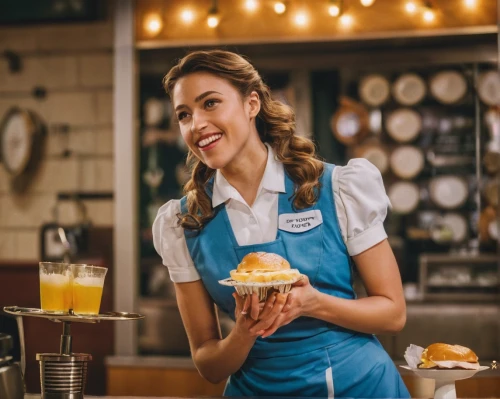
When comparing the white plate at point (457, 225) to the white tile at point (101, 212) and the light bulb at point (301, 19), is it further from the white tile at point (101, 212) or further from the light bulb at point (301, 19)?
the white tile at point (101, 212)

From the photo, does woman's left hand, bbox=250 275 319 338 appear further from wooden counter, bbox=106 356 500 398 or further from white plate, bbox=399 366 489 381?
wooden counter, bbox=106 356 500 398

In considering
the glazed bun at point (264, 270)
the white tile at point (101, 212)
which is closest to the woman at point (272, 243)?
the glazed bun at point (264, 270)

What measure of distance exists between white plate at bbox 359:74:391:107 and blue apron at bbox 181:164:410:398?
232 centimetres

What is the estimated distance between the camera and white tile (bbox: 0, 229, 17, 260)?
4637 millimetres

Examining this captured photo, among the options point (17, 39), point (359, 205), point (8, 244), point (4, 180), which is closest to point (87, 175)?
point (4, 180)

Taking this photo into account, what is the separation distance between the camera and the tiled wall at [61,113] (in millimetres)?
4500

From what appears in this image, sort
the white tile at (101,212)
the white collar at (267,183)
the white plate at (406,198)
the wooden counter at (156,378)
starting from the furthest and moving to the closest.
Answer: the white tile at (101,212) → the white plate at (406,198) → the wooden counter at (156,378) → the white collar at (267,183)

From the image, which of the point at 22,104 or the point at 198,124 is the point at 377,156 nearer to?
the point at 22,104

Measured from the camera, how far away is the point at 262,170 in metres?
2.10

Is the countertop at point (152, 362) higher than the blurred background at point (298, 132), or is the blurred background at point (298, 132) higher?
the blurred background at point (298, 132)

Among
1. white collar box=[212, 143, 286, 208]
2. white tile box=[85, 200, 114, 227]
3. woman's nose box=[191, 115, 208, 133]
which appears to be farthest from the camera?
white tile box=[85, 200, 114, 227]

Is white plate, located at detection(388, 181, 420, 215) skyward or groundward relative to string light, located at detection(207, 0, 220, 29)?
groundward

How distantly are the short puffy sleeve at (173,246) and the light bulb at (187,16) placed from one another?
220 centimetres

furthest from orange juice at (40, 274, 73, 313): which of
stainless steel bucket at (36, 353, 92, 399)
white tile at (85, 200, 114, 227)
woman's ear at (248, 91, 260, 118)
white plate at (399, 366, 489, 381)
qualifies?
white tile at (85, 200, 114, 227)
